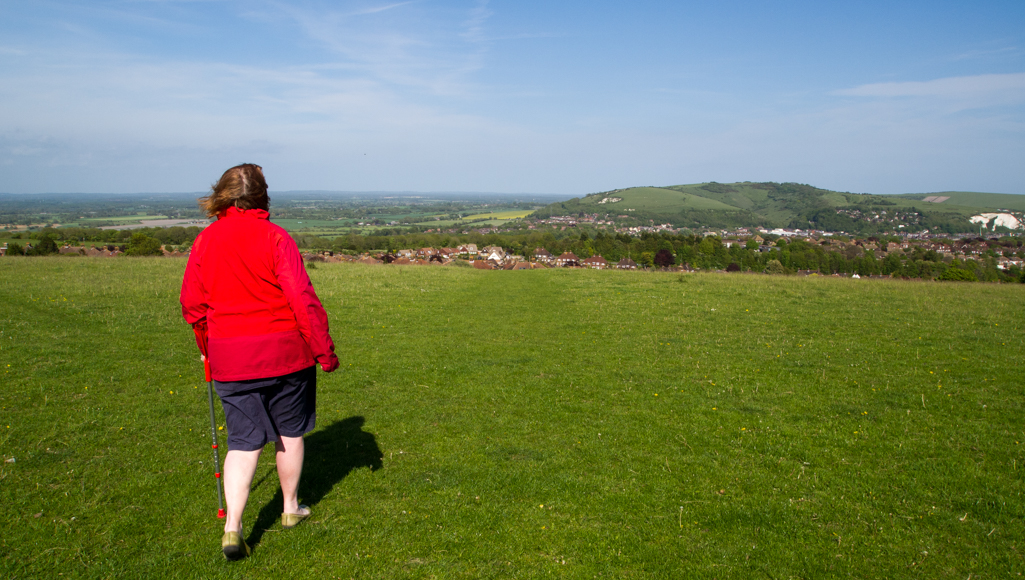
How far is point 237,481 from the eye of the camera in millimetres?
3883

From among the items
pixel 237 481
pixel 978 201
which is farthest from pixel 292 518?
pixel 978 201

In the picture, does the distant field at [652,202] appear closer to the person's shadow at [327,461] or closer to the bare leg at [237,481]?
the person's shadow at [327,461]

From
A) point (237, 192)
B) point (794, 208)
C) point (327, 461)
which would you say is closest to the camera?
point (237, 192)

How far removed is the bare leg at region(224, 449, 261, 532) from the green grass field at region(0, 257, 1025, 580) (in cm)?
37

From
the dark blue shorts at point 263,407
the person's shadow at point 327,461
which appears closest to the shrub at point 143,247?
the person's shadow at point 327,461

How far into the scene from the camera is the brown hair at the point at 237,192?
3947mm

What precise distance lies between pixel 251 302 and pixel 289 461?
4.42ft

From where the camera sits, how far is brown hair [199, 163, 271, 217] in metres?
3.95

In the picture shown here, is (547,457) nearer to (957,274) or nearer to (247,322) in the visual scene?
(247,322)

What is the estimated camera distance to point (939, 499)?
4910mm

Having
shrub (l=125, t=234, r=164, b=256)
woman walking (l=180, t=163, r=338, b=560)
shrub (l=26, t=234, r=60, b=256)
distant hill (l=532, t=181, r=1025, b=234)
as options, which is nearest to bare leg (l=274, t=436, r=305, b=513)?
woman walking (l=180, t=163, r=338, b=560)

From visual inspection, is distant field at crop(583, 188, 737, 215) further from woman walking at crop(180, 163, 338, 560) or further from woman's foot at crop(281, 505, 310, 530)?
woman walking at crop(180, 163, 338, 560)

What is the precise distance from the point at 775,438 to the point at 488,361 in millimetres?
5527

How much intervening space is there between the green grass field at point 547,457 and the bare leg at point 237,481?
1.21 ft
